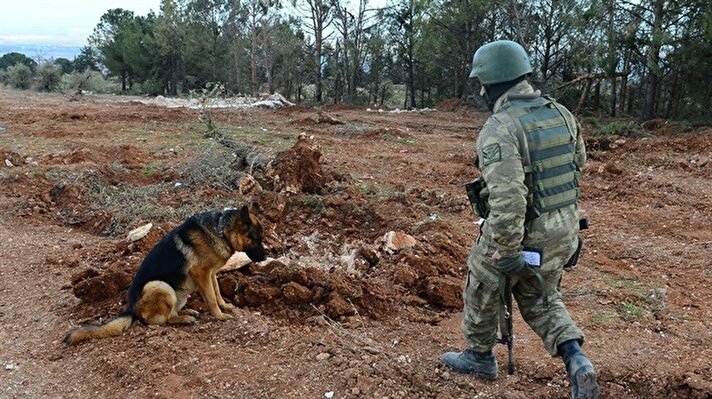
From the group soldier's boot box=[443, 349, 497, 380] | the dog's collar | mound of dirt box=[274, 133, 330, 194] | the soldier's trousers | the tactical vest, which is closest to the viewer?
the tactical vest

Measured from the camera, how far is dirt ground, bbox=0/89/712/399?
3.40 meters

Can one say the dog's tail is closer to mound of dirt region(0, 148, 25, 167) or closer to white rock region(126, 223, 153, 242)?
white rock region(126, 223, 153, 242)

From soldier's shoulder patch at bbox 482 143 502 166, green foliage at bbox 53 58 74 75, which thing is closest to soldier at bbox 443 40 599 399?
soldier's shoulder patch at bbox 482 143 502 166

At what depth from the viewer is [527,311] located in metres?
3.08

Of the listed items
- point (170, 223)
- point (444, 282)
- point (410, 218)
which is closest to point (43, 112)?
point (170, 223)

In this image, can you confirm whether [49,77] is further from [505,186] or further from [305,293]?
[505,186]

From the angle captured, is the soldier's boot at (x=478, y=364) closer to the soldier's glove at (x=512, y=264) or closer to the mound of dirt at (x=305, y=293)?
the soldier's glove at (x=512, y=264)

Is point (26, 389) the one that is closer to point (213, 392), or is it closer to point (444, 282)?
point (213, 392)

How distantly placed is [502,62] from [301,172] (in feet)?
15.9

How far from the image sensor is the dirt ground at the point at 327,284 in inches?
134

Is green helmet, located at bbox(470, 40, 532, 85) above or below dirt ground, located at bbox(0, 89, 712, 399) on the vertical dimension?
above

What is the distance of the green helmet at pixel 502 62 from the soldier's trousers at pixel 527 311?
1.06 metres

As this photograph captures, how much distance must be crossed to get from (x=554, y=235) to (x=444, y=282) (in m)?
1.82

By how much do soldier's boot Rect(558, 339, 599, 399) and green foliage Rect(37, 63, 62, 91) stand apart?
1453 inches
